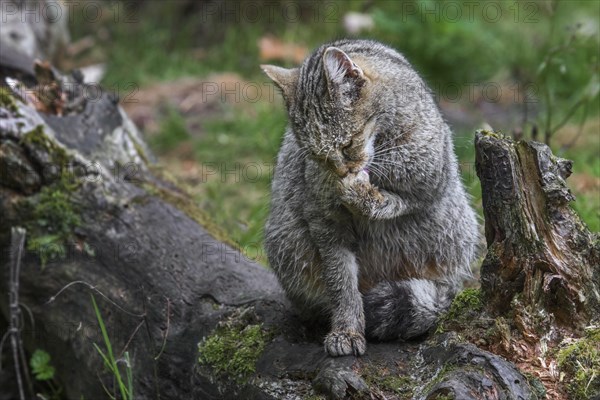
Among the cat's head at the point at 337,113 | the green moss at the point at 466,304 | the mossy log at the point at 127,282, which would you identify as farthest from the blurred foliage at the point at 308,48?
the cat's head at the point at 337,113

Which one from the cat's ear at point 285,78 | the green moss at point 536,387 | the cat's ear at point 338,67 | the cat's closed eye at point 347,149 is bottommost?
the green moss at point 536,387

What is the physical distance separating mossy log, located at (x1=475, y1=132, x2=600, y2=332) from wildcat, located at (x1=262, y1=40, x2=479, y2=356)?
41 centimetres

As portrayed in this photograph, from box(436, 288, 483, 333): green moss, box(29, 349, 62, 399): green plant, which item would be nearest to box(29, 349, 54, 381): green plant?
box(29, 349, 62, 399): green plant

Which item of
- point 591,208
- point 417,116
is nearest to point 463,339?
point 417,116

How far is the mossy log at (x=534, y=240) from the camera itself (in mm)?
3084

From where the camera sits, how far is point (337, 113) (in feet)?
11.0

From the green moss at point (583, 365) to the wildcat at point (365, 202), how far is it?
1.99ft

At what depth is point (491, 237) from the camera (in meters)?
3.26

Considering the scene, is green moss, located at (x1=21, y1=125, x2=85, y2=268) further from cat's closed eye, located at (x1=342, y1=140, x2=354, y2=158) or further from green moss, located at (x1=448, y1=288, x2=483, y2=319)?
green moss, located at (x1=448, y1=288, x2=483, y2=319)

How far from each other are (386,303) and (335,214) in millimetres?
461

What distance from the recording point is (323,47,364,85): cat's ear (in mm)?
3297

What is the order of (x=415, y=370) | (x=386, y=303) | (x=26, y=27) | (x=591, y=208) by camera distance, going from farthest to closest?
(x=26, y=27) → (x=591, y=208) → (x=386, y=303) → (x=415, y=370)

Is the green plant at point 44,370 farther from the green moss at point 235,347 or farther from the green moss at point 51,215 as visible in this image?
the green moss at point 235,347

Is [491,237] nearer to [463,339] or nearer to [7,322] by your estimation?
[463,339]
